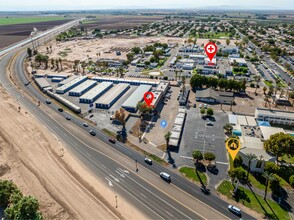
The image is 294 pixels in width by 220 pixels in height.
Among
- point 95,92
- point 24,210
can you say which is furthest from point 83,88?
point 24,210

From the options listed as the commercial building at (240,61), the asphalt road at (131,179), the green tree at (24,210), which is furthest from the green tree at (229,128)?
the commercial building at (240,61)

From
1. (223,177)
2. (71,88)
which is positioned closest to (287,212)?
(223,177)

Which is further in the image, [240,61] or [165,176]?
[240,61]

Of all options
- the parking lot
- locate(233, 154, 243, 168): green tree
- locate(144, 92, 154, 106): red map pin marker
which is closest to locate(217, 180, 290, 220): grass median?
the parking lot

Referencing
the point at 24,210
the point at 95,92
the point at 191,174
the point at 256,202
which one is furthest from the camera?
the point at 95,92

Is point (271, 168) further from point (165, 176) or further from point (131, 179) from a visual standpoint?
point (131, 179)

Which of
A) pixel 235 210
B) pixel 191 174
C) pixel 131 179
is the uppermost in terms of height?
pixel 235 210

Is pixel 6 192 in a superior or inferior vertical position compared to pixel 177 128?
superior
